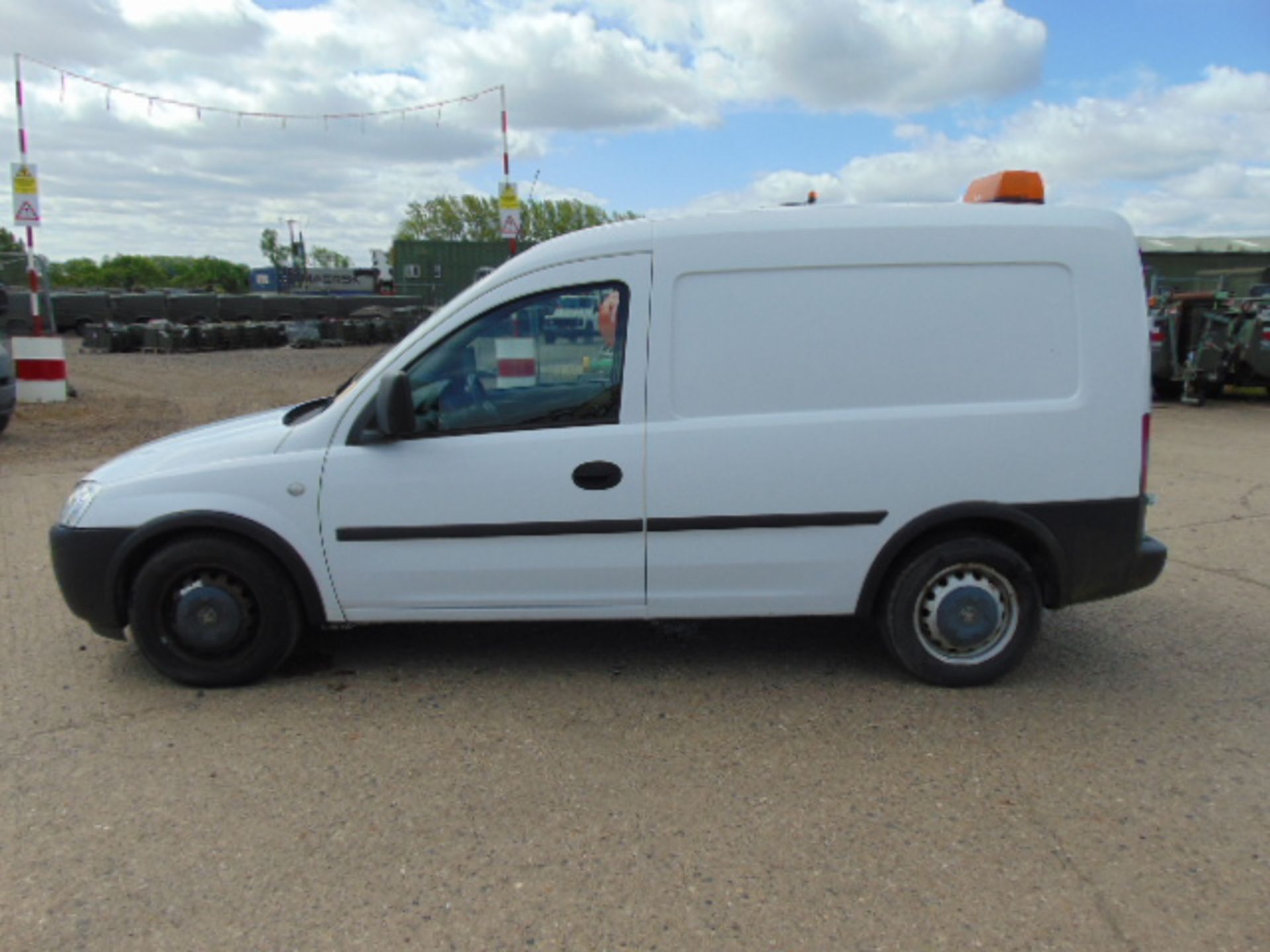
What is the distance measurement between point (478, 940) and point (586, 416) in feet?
6.42

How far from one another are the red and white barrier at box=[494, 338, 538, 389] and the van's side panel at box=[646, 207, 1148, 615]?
1.65 feet

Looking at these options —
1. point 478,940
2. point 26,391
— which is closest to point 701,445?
point 478,940

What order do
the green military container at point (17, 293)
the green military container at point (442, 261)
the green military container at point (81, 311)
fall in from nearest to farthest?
the green military container at point (17, 293)
the green military container at point (81, 311)
the green military container at point (442, 261)

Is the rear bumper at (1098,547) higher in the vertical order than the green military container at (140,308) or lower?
lower

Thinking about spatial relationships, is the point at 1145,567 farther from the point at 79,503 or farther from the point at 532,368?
the point at 79,503

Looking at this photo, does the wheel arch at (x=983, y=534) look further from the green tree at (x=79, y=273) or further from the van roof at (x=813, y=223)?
the green tree at (x=79, y=273)

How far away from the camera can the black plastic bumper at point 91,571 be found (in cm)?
382

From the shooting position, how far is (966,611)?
12.7ft

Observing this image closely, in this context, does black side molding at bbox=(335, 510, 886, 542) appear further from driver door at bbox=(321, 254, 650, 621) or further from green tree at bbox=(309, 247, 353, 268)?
green tree at bbox=(309, 247, 353, 268)

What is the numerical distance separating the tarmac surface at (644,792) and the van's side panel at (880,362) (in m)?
0.87

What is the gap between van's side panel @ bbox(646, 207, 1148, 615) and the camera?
370 centimetres

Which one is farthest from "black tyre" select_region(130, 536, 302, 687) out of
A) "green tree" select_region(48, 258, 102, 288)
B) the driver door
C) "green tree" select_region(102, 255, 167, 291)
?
"green tree" select_region(102, 255, 167, 291)

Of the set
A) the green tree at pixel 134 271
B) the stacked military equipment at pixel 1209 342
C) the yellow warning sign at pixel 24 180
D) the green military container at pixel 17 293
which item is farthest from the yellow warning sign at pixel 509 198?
the green tree at pixel 134 271

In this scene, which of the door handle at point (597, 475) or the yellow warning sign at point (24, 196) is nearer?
the door handle at point (597, 475)
